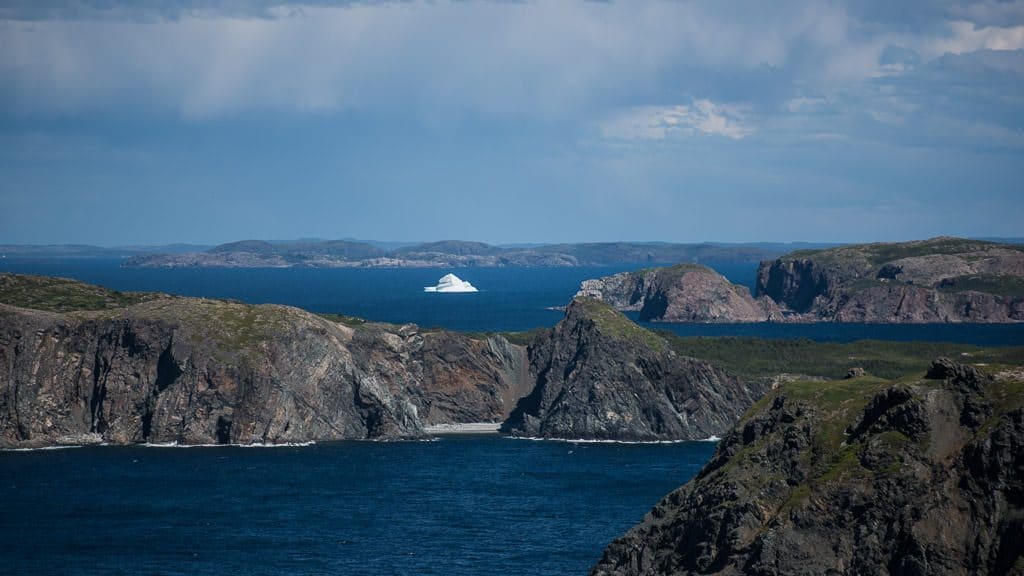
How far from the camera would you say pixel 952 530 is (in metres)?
78.8

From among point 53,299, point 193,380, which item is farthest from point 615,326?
point 53,299

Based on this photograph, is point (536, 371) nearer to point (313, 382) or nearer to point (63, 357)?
point (313, 382)

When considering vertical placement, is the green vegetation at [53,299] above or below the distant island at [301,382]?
above

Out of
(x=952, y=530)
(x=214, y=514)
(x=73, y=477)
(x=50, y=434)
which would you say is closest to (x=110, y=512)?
(x=214, y=514)

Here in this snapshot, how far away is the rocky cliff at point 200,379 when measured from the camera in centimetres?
16475

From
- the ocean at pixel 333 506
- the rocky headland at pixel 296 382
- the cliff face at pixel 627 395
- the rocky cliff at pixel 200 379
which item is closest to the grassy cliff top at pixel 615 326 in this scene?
the cliff face at pixel 627 395

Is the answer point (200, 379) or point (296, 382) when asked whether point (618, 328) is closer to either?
point (296, 382)

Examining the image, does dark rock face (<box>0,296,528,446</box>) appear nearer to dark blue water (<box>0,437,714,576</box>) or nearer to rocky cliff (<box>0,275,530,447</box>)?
rocky cliff (<box>0,275,530,447</box>)

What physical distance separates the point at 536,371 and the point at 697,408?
2488 cm

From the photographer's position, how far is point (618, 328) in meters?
185

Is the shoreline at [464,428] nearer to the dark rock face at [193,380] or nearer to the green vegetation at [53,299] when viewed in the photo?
the dark rock face at [193,380]

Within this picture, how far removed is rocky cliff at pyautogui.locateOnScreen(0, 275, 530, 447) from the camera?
164750 mm

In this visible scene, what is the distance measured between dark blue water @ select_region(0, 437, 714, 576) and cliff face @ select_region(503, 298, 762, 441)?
5627 millimetres

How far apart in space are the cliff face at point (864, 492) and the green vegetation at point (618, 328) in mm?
89083
